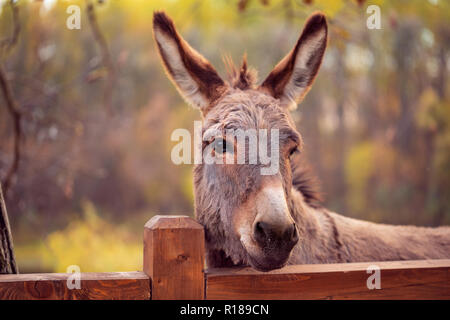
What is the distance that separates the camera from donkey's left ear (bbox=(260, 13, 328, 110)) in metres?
2.43

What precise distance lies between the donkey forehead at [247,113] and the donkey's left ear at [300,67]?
0.15 meters

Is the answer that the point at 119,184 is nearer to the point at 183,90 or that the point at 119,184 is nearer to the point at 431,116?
the point at 431,116

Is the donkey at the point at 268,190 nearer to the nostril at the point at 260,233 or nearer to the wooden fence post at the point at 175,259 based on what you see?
the nostril at the point at 260,233

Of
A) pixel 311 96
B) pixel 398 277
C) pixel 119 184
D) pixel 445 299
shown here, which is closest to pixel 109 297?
pixel 398 277

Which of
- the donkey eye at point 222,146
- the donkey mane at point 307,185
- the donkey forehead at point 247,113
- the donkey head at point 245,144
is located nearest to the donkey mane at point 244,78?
the donkey head at point 245,144

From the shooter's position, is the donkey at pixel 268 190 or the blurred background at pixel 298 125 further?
the blurred background at pixel 298 125

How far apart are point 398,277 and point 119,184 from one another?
51.9 ft

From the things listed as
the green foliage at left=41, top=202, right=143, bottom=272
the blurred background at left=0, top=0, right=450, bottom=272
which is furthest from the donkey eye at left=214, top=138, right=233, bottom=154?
the blurred background at left=0, top=0, right=450, bottom=272

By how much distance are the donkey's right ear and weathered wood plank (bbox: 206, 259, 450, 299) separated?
3.59 feet

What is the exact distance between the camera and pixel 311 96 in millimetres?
17844

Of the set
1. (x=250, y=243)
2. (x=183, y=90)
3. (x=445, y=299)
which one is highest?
(x=183, y=90)

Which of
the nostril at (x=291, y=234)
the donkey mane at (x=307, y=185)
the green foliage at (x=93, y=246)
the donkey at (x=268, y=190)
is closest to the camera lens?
the nostril at (x=291, y=234)

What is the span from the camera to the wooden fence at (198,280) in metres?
1.56

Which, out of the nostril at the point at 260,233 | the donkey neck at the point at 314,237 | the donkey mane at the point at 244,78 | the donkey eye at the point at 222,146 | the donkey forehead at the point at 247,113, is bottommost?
the donkey neck at the point at 314,237
